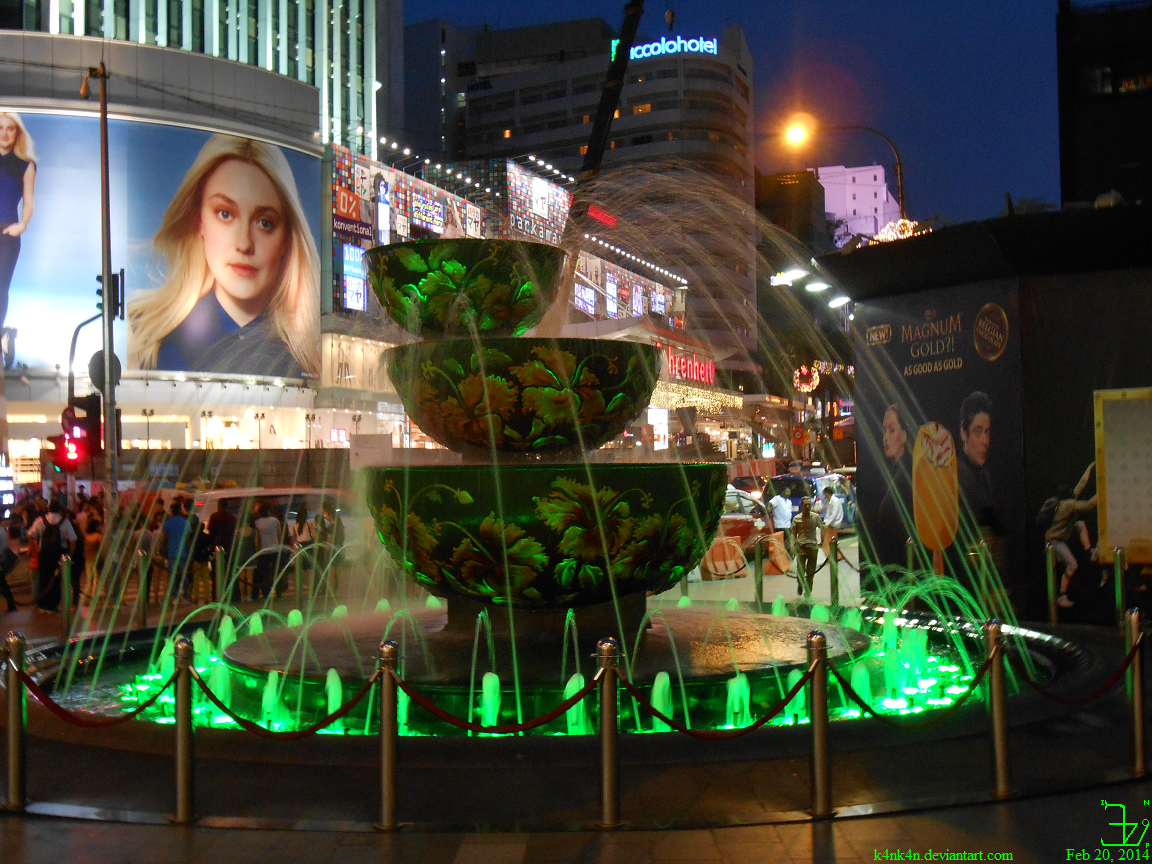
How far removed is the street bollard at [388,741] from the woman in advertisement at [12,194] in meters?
41.5

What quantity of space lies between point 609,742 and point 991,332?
28.2ft

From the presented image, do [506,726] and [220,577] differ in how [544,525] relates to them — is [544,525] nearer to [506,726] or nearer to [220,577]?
[506,726]

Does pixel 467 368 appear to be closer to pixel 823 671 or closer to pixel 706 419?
pixel 823 671

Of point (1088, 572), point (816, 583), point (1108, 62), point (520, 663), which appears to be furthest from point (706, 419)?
point (520, 663)

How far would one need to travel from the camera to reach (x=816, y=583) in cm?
1731

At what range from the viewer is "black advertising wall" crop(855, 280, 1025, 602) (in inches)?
460

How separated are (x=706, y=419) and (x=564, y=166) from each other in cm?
5714

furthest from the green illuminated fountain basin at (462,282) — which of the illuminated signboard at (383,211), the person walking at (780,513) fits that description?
the illuminated signboard at (383,211)

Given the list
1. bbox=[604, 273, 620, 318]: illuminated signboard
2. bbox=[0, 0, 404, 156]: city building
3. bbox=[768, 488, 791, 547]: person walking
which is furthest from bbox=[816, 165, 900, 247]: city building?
bbox=[768, 488, 791, 547]: person walking

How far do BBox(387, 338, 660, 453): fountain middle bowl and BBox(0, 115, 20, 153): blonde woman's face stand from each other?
4134 centimetres

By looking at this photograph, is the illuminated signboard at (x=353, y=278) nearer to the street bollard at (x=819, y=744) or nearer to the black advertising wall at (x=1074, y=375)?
the black advertising wall at (x=1074, y=375)

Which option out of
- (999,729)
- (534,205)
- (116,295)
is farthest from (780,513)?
(534,205)

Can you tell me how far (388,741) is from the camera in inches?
202

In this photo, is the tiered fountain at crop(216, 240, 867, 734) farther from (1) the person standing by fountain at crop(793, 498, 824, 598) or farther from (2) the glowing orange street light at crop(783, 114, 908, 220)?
(2) the glowing orange street light at crop(783, 114, 908, 220)
